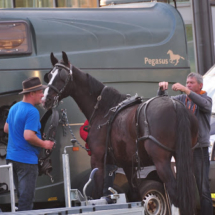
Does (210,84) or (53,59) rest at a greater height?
(53,59)

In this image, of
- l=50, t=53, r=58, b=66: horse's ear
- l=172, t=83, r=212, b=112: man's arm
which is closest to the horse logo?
l=172, t=83, r=212, b=112: man's arm

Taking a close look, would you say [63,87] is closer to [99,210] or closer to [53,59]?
[53,59]

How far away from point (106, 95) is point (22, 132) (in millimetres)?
1295

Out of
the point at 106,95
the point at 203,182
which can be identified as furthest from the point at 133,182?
the point at 106,95

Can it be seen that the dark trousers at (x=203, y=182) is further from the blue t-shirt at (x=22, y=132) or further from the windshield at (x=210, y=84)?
the windshield at (x=210, y=84)

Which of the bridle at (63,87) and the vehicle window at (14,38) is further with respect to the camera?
the vehicle window at (14,38)

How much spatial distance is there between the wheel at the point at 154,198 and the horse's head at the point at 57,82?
174 cm

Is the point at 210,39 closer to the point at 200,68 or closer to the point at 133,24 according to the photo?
the point at 200,68

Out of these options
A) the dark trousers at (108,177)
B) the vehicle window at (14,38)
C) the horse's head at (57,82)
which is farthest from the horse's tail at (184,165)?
the vehicle window at (14,38)

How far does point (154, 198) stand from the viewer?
7617mm

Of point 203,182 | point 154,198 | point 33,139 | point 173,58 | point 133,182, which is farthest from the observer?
point 173,58

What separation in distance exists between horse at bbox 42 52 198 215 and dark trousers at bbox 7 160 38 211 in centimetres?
87

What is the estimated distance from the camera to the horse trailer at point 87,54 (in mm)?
7367

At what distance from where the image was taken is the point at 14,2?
18.5 metres
